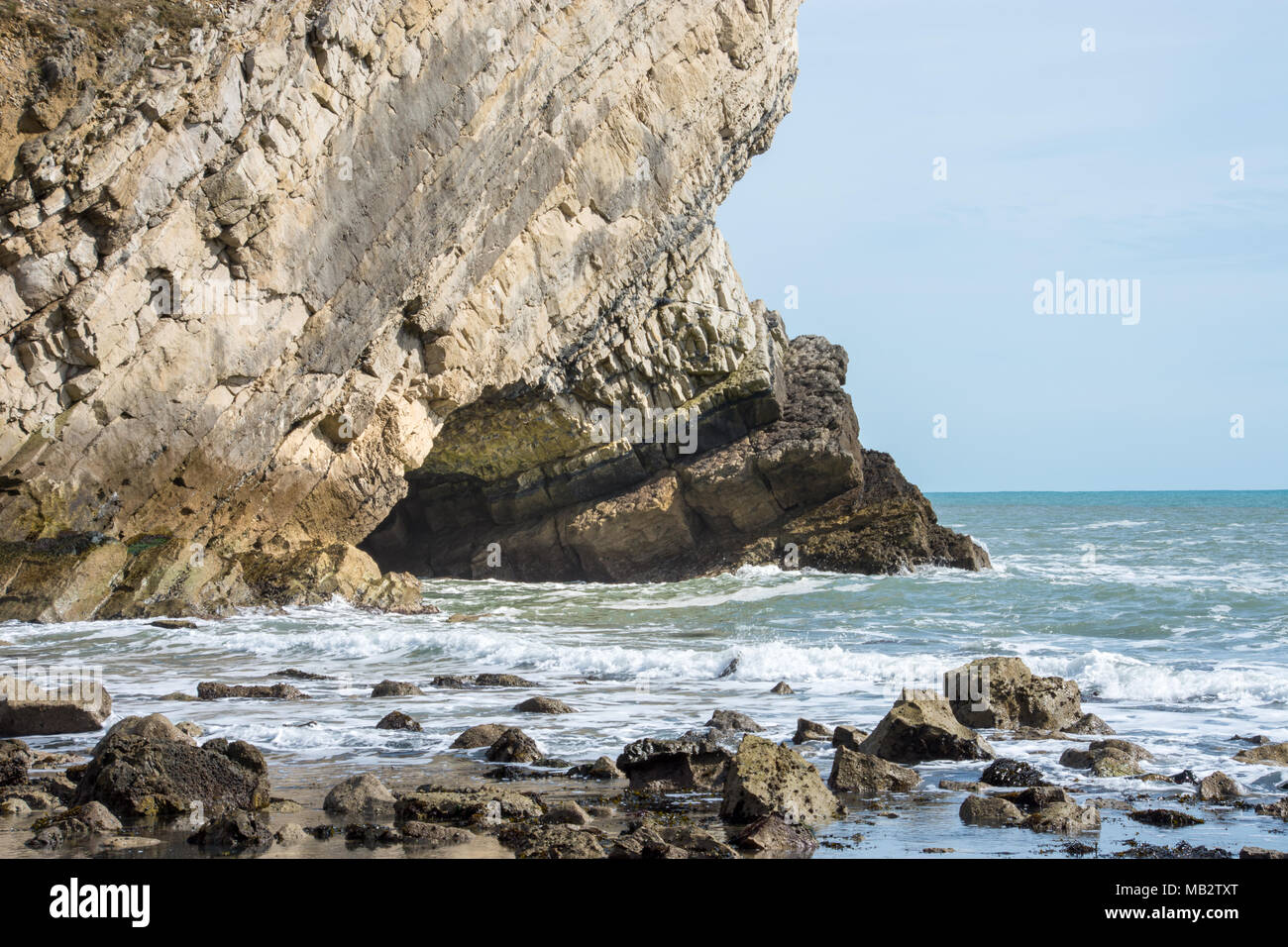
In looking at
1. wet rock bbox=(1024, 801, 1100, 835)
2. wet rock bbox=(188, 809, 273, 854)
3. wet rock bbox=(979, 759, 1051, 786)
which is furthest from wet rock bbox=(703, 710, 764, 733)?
wet rock bbox=(188, 809, 273, 854)

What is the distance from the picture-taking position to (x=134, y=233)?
54.2 feet

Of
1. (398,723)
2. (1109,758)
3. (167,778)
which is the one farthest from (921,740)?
(167,778)

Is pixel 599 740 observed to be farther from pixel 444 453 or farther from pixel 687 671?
pixel 444 453

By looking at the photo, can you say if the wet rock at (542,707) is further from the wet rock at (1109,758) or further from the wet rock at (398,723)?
the wet rock at (1109,758)

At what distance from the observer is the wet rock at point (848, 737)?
8648 mm

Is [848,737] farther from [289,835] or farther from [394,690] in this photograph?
[394,690]

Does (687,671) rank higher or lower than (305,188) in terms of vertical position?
lower

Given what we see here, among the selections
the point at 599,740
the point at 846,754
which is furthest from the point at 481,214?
the point at 846,754

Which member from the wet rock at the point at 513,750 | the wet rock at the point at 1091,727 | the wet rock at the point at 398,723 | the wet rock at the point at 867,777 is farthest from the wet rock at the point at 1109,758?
the wet rock at the point at 398,723

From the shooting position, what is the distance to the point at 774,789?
260 inches

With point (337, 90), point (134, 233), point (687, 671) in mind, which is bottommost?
point (687, 671)

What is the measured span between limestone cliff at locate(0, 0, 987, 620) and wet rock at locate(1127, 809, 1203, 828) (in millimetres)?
14302
